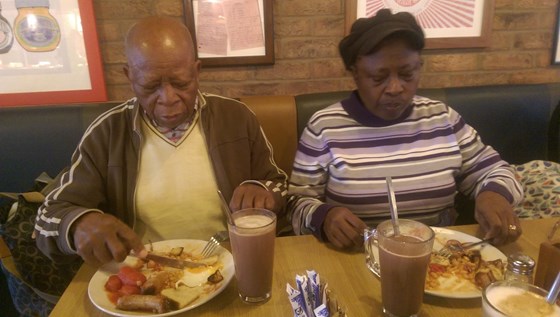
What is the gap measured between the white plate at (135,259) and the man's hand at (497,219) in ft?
2.26

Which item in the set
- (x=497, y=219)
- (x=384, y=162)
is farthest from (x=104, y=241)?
(x=497, y=219)

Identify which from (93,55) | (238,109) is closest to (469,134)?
(238,109)

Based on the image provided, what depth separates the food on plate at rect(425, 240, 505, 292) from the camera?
0.95 meters

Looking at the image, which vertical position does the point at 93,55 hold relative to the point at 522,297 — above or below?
above

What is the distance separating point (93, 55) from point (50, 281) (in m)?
1.12

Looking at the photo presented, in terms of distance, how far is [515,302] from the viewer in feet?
2.33

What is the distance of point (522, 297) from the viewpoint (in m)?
0.72

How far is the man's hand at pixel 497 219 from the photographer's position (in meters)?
1.13

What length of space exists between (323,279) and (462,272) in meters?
0.34

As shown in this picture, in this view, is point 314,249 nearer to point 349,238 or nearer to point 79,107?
point 349,238

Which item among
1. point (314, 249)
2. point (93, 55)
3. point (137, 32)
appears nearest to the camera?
point (314, 249)

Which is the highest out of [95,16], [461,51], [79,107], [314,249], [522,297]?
[95,16]

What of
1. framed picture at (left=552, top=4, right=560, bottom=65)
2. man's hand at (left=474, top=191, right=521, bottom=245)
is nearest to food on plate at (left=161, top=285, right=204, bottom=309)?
man's hand at (left=474, top=191, right=521, bottom=245)

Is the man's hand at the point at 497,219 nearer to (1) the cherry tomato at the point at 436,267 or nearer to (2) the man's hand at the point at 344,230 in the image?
(1) the cherry tomato at the point at 436,267
